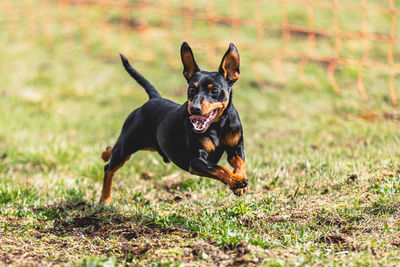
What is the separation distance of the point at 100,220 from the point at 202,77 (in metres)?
1.53

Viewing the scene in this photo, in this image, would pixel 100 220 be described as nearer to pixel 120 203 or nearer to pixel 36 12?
pixel 120 203

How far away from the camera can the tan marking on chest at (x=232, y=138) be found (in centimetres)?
384

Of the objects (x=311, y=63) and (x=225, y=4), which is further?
(x=225, y=4)

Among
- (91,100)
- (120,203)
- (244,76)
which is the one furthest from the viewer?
(244,76)

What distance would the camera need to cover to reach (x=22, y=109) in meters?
8.41

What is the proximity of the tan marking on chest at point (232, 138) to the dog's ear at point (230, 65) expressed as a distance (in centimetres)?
37

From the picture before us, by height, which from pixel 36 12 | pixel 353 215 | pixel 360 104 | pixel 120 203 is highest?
pixel 36 12

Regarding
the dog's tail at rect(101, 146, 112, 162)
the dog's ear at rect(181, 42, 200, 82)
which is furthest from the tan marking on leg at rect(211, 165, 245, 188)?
the dog's tail at rect(101, 146, 112, 162)

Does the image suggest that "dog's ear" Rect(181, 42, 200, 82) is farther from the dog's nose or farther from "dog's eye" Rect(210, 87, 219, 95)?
the dog's nose

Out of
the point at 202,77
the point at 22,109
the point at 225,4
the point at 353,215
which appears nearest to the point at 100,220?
the point at 202,77

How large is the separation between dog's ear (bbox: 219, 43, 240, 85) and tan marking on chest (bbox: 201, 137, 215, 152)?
0.44 metres

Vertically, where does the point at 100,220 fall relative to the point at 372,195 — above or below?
below

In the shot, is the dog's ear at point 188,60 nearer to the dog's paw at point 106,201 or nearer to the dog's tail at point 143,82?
the dog's tail at point 143,82

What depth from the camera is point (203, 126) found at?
358 centimetres
